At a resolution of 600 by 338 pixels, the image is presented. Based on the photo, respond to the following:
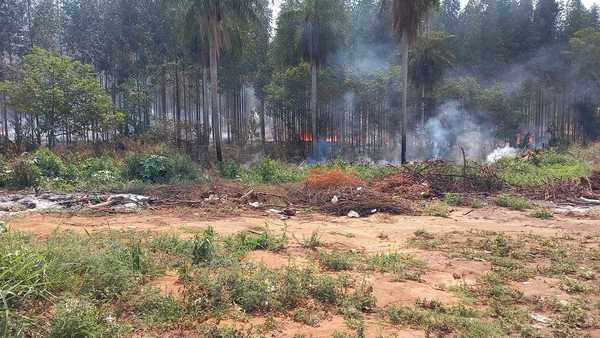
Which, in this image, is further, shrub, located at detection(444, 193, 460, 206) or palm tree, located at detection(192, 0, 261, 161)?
palm tree, located at detection(192, 0, 261, 161)

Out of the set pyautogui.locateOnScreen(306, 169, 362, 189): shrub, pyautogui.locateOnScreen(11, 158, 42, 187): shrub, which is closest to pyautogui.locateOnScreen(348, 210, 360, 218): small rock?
pyautogui.locateOnScreen(306, 169, 362, 189): shrub

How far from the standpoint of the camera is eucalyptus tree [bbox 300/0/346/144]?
23.6 m

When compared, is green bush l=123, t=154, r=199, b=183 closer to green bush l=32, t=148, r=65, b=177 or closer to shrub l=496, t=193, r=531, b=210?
green bush l=32, t=148, r=65, b=177

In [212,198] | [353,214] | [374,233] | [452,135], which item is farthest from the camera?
[452,135]

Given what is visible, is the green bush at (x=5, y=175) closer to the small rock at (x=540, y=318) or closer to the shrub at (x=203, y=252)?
the shrub at (x=203, y=252)

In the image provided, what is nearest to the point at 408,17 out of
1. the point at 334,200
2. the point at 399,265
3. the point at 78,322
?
the point at 334,200

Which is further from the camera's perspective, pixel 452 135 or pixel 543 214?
pixel 452 135

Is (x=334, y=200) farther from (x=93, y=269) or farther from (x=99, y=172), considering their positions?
(x=99, y=172)

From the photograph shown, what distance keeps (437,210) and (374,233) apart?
274cm

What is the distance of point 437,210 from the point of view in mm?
10898

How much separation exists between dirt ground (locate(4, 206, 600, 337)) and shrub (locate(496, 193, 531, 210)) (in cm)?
42

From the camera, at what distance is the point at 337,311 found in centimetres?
480

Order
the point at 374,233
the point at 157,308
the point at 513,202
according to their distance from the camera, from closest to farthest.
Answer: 1. the point at 157,308
2. the point at 374,233
3. the point at 513,202

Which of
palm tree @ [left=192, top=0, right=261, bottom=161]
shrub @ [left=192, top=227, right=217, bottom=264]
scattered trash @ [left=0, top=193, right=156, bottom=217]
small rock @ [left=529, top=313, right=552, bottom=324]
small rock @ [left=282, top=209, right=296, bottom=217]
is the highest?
palm tree @ [left=192, top=0, right=261, bottom=161]
